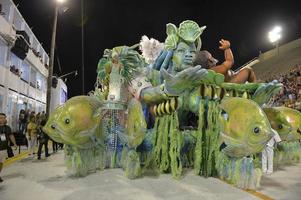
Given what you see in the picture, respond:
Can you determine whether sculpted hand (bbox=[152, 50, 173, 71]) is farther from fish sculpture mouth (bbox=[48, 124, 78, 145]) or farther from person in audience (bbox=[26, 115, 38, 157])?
person in audience (bbox=[26, 115, 38, 157])

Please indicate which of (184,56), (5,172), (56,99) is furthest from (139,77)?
(56,99)

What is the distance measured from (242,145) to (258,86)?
170cm

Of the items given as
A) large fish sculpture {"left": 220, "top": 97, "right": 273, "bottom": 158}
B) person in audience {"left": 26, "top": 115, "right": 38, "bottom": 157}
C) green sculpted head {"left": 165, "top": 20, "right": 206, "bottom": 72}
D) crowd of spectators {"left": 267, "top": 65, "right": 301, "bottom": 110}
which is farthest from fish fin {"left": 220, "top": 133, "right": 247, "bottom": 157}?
crowd of spectators {"left": 267, "top": 65, "right": 301, "bottom": 110}

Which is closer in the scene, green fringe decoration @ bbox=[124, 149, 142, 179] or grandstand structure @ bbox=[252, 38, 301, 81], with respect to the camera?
green fringe decoration @ bbox=[124, 149, 142, 179]

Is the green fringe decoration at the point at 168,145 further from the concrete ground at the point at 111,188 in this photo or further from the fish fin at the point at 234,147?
the fish fin at the point at 234,147

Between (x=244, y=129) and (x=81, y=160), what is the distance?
3.27m

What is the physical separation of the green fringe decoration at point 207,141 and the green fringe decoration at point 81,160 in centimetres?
221

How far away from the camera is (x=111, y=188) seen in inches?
219

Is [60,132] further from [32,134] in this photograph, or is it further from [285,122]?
[32,134]

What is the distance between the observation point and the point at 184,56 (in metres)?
7.02

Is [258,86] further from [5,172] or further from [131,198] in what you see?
[5,172]

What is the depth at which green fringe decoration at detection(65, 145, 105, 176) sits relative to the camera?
260 inches

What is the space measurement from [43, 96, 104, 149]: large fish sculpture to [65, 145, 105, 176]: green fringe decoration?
0.17m

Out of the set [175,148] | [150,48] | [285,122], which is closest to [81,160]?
[175,148]
